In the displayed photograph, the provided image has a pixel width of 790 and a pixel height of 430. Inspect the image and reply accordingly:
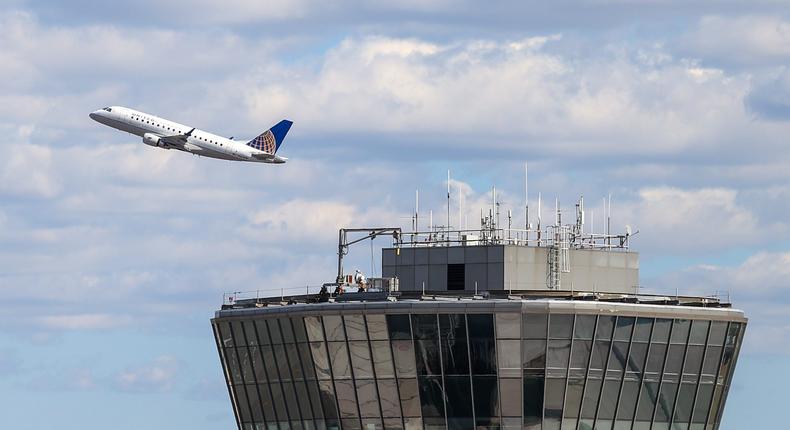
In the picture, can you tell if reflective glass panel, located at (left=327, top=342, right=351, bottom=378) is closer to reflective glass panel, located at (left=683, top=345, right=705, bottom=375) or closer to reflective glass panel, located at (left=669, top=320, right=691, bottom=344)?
reflective glass panel, located at (left=669, top=320, right=691, bottom=344)

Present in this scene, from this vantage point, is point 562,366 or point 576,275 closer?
point 562,366

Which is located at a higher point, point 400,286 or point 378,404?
point 400,286

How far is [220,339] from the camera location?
117938mm

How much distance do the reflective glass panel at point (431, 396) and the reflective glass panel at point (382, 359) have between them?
2103 millimetres

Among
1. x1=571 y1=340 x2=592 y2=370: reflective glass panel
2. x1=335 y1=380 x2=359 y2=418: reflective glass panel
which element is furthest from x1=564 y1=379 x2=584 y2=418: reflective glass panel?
x1=335 y1=380 x2=359 y2=418: reflective glass panel

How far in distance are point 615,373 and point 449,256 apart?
1488cm

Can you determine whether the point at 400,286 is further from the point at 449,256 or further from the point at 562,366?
the point at 562,366

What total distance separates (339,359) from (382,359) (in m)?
3.43

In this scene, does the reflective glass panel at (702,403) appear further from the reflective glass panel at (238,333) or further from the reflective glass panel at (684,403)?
the reflective glass panel at (238,333)

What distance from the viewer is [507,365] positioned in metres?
103

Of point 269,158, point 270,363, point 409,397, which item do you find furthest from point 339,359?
point 269,158

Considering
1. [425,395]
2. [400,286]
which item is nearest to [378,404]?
[425,395]

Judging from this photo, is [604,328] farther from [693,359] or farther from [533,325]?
[693,359]

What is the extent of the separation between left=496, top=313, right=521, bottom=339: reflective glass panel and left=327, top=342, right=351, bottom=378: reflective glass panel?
10.8 meters
